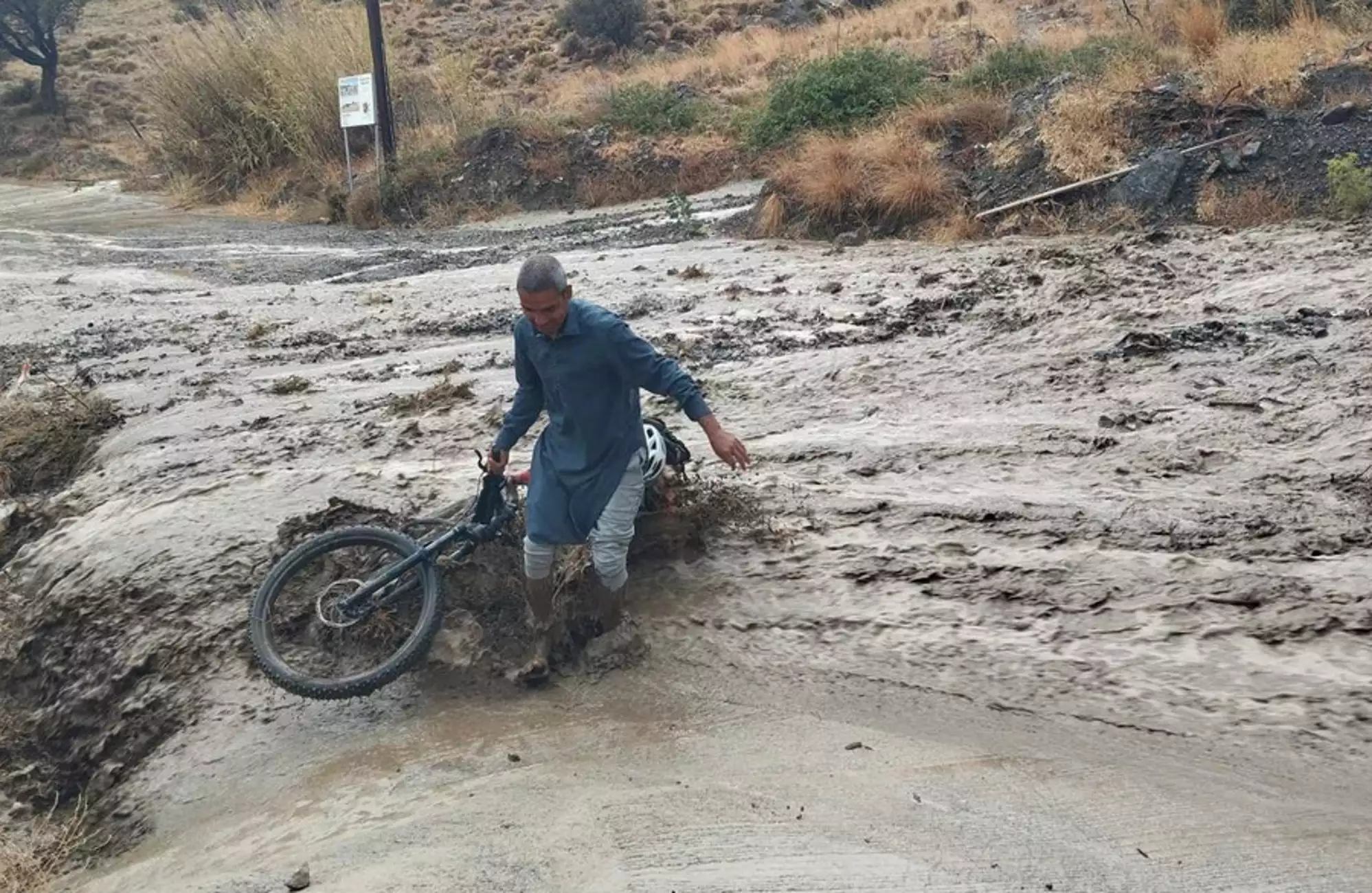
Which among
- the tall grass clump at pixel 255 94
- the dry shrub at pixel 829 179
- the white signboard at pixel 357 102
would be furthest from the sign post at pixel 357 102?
the dry shrub at pixel 829 179

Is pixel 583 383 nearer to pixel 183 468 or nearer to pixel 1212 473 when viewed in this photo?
pixel 1212 473

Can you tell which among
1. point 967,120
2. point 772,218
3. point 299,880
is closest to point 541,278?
point 299,880

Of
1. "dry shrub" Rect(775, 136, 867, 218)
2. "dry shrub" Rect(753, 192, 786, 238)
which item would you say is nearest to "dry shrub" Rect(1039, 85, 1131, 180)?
"dry shrub" Rect(775, 136, 867, 218)

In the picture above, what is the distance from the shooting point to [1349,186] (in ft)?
27.3

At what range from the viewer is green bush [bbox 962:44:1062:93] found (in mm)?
13828

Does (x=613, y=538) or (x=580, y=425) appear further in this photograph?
(x=613, y=538)

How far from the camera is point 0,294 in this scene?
12.5 m

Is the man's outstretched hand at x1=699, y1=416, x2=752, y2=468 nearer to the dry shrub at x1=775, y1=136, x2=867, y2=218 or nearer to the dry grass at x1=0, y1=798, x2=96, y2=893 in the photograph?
the dry grass at x1=0, y1=798, x2=96, y2=893

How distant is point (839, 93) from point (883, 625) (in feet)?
41.5

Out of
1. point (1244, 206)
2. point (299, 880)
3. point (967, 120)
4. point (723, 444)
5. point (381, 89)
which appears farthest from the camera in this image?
point (381, 89)

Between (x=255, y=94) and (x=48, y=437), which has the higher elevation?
(x=255, y=94)

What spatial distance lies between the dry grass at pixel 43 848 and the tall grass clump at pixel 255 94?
66.7ft

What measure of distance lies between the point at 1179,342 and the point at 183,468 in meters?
5.46

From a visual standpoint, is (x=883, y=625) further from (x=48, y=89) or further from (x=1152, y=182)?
(x=48, y=89)
